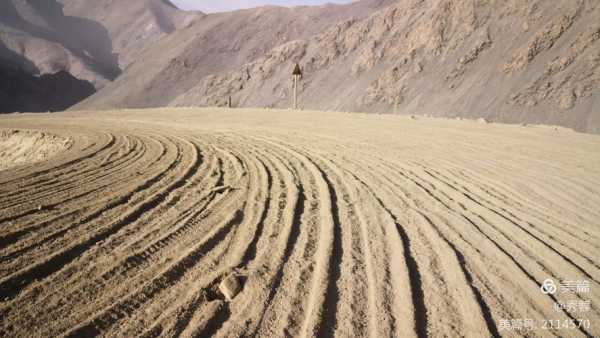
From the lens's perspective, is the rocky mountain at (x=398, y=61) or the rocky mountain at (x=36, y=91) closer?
the rocky mountain at (x=398, y=61)

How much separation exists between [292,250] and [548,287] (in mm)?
2231

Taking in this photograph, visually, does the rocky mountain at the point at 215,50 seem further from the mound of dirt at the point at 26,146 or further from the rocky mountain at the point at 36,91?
the mound of dirt at the point at 26,146

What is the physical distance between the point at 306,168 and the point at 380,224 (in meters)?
2.78

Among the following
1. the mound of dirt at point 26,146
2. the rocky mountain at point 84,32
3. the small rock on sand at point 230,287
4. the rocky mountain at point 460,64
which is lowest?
the mound of dirt at point 26,146

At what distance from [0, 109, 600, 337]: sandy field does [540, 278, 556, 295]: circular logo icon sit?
0.04 meters

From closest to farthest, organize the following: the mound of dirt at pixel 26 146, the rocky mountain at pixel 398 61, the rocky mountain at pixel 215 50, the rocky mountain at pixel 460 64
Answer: the mound of dirt at pixel 26 146 < the rocky mountain at pixel 460 64 < the rocky mountain at pixel 398 61 < the rocky mountain at pixel 215 50

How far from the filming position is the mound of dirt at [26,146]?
10.2m

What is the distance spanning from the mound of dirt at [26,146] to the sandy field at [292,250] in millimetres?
4497

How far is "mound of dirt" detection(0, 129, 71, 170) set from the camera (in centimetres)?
1024

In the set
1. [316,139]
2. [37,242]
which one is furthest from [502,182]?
[37,242]

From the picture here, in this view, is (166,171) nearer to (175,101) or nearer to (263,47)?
(175,101)

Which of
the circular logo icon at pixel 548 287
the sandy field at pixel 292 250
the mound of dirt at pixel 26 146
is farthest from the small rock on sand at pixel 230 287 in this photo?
the mound of dirt at pixel 26 146

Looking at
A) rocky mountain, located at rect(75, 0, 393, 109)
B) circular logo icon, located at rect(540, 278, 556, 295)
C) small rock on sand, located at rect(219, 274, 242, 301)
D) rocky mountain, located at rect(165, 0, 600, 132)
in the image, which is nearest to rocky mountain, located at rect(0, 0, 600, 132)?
rocky mountain, located at rect(165, 0, 600, 132)

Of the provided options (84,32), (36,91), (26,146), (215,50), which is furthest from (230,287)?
(84,32)
